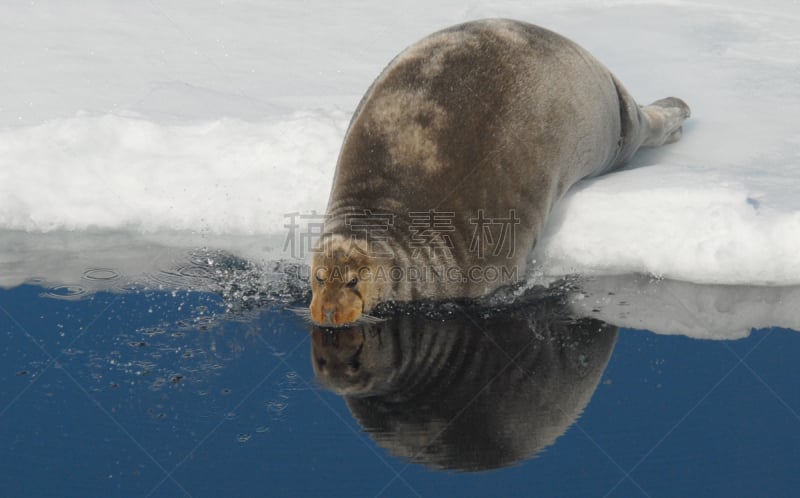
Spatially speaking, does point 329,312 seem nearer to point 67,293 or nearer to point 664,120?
point 67,293

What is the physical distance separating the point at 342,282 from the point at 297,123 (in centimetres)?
181

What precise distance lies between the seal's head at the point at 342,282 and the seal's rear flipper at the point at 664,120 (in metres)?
2.32

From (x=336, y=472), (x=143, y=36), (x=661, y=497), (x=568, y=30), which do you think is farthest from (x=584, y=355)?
(x=143, y=36)

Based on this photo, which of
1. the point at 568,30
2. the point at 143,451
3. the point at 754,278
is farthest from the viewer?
the point at 568,30

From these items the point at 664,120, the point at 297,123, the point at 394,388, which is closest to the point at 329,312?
the point at 394,388

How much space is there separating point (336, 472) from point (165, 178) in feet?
8.90

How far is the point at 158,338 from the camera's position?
4312 millimetres

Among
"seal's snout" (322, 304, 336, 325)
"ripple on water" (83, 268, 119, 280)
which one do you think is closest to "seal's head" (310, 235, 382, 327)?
"seal's snout" (322, 304, 336, 325)

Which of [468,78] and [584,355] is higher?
[468,78]

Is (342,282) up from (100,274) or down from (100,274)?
up

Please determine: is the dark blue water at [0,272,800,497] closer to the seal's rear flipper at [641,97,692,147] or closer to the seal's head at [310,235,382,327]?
the seal's head at [310,235,382,327]

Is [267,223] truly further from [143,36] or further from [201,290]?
[143,36]

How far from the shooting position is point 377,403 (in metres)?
3.83

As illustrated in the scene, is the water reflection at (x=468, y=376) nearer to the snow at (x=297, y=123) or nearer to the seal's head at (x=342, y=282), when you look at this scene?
the seal's head at (x=342, y=282)
